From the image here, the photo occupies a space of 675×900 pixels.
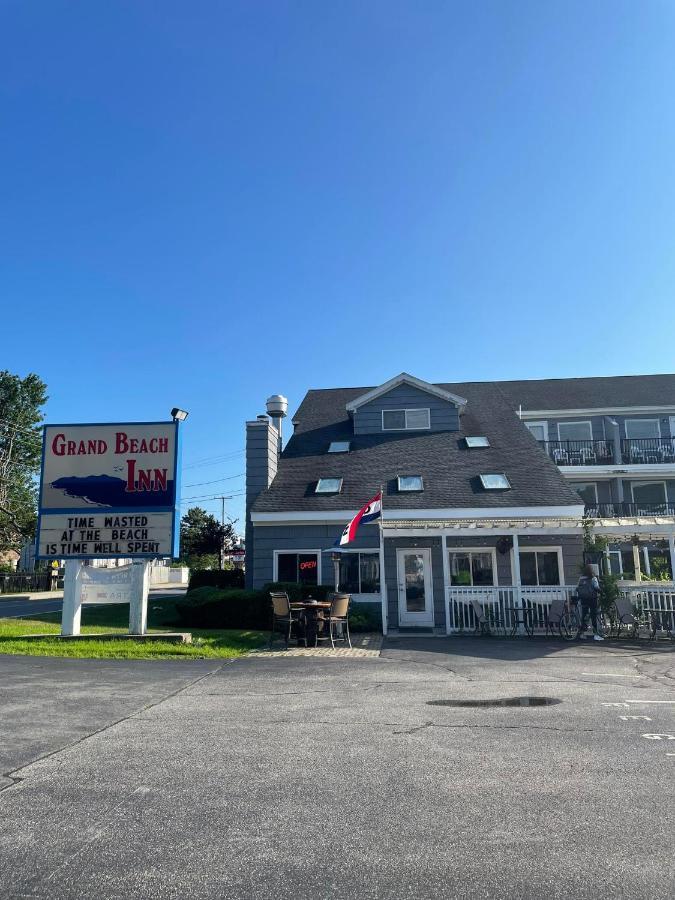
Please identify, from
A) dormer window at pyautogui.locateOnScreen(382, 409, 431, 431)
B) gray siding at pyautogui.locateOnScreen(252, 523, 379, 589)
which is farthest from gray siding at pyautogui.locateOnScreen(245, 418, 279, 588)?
dormer window at pyautogui.locateOnScreen(382, 409, 431, 431)

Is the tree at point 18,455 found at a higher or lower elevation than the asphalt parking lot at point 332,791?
higher

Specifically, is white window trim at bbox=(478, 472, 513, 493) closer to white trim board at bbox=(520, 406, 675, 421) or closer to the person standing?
the person standing

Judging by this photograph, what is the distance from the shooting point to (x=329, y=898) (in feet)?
10.9

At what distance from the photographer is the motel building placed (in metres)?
17.5

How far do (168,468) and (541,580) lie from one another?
11304 millimetres

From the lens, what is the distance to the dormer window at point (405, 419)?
2397cm

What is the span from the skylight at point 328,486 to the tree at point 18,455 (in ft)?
113

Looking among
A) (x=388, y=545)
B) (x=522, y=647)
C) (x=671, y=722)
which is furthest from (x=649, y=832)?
(x=388, y=545)

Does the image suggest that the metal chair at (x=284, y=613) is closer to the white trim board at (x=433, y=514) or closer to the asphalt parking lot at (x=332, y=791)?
the white trim board at (x=433, y=514)

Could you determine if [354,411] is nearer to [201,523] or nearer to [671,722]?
[671,722]

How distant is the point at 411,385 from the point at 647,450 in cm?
1185

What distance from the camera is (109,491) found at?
50.8 ft

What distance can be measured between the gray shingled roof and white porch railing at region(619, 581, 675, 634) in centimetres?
337

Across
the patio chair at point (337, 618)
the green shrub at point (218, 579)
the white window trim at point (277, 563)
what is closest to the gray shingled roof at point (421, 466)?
the white window trim at point (277, 563)
